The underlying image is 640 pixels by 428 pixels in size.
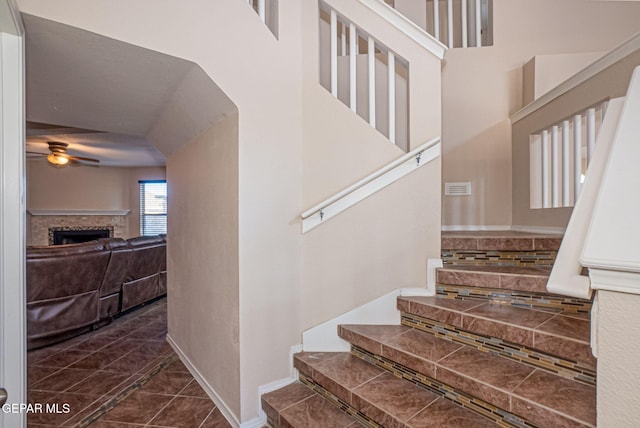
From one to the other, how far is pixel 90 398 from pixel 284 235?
5.70 feet

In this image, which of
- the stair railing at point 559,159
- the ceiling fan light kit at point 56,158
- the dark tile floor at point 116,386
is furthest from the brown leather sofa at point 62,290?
the stair railing at point 559,159

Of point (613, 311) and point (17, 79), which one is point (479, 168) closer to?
point (613, 311)

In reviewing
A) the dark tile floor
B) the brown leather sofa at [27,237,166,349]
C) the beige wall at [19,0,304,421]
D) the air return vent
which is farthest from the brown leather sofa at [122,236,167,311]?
the air return vent

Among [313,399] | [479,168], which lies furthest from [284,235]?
[479,168]

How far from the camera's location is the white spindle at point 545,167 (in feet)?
8.52

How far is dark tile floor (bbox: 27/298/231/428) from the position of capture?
1.93 m

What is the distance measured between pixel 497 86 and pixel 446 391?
2.96 meters

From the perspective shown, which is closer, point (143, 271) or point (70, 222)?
point (143, 271)

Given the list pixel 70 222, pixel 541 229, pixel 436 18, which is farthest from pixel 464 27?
pixel 70 222

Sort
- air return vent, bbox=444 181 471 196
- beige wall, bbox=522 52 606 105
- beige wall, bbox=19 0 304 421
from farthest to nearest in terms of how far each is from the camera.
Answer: air return vent, bbox=444 181 471 196
beige wall, bbox=522 52 606 105
beige wall, bbox=19 0 304 421

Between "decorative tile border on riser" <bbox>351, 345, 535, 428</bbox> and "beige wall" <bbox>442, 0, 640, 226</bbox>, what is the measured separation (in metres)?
1.87

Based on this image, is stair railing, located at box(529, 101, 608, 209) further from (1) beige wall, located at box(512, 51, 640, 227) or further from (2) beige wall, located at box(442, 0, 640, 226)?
(2) beige wall, located at box(442, 0, 640, 226)

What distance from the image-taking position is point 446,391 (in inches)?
57.7

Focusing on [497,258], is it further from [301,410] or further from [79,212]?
[79,212]
